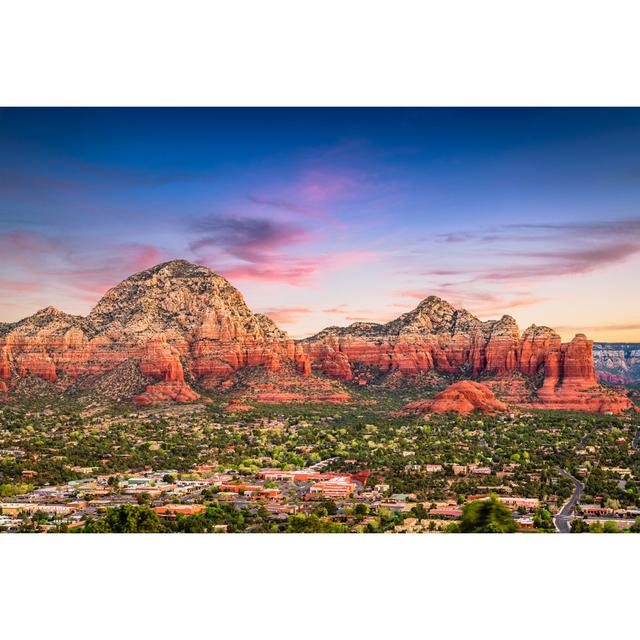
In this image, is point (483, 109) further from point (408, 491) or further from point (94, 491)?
point (94, 491)

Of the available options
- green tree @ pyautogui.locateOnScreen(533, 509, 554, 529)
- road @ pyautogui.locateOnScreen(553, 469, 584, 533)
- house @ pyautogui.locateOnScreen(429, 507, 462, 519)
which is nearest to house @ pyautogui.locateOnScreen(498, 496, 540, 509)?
road @ pyautogui.locateOnScreen(553, 469, 584, 533)

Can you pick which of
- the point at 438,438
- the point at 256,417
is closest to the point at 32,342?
the point at 256,417

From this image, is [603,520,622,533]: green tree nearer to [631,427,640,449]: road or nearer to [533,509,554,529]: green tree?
[533,509,554,529]: green tree

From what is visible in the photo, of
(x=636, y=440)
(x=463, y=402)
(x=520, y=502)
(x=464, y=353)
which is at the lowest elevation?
→ (x=520, y=502)

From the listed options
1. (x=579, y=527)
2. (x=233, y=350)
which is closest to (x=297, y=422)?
(x=233, y=350)

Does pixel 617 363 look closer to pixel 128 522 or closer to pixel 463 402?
Answer: pixel 463 402
